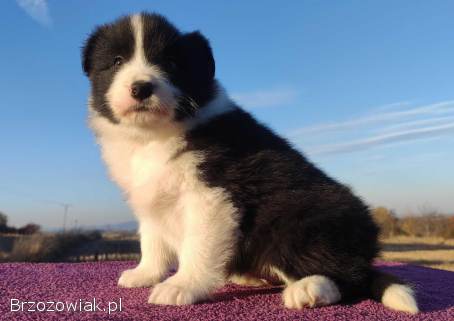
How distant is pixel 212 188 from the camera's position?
2543 mm

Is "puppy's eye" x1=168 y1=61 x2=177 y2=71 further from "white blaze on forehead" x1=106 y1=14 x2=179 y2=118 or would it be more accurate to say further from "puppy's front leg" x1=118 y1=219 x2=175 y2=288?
"puppy's front leg" x1=118 y1=219 x2=175 y2=288

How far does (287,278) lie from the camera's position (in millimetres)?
2566

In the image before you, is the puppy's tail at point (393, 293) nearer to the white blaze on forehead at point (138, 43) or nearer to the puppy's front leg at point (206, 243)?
the puppy's front leg at point (206, 243)

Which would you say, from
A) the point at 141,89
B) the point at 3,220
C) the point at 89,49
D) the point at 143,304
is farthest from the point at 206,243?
the point at 3,220

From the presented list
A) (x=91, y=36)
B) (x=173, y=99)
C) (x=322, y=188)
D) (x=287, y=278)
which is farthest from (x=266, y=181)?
(x=91, y=36)

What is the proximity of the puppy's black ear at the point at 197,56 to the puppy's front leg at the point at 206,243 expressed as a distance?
2.86 feet

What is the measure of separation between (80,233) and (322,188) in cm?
1817

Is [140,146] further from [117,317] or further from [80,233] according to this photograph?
[80,233]

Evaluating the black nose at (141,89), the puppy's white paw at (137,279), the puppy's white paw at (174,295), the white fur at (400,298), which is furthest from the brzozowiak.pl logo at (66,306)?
the white fur at (400,298)

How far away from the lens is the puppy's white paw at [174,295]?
2314mm

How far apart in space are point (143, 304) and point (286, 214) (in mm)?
918

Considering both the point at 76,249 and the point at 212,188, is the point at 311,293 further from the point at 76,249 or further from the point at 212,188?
the point at 76,249

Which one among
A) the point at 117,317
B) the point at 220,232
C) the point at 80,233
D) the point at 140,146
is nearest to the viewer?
the point at 117,317

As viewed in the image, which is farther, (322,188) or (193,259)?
(322,188)
